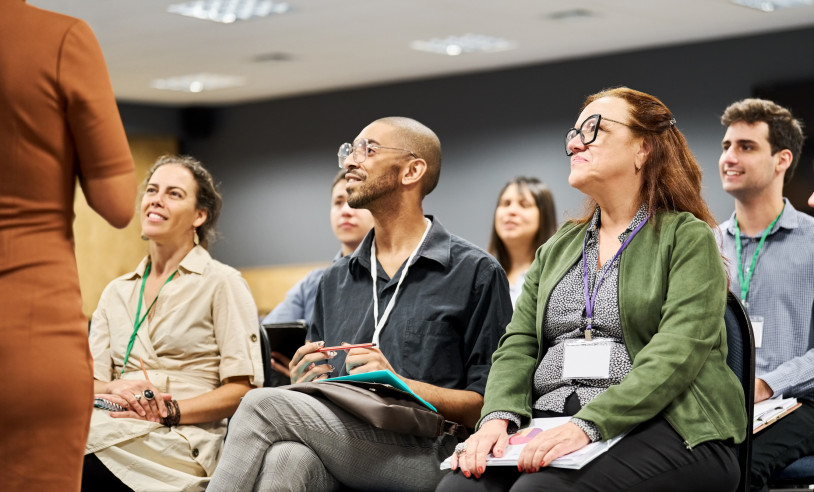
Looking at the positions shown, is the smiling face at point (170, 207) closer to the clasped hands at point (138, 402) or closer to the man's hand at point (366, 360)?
the clasped hands at point (138, 402)

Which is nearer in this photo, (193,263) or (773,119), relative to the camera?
(193,263)

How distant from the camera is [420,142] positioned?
9.80 ft

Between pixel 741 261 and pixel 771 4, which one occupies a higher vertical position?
pixel 771 4

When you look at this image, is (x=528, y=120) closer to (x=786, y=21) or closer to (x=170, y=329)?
(x=786, y=21)

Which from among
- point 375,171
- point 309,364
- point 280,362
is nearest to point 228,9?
point 280,362

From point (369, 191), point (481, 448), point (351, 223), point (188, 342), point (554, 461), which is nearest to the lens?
point (554, 461)

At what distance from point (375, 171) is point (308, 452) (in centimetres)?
96

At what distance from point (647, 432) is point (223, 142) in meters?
11.1

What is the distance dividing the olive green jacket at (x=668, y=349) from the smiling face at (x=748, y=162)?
1.44 meters

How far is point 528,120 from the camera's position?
1009 cm

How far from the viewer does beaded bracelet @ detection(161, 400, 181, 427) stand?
2.88 m

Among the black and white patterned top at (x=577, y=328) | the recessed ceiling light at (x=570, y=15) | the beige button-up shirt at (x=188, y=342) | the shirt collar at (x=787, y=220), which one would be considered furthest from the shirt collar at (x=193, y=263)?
the recessed ceiling light at (x=570, y=15)

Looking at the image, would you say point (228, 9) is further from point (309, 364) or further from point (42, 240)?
point (42, 240)

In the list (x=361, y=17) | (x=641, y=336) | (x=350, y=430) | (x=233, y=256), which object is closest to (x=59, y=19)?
(x=350, y=430)
